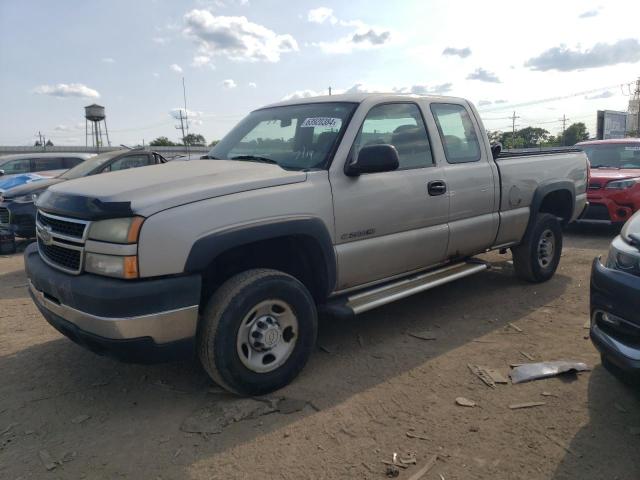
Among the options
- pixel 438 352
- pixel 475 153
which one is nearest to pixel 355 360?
pixel 438 352

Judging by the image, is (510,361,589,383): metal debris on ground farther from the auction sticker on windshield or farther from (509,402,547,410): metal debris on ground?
the auction sticker on windshield

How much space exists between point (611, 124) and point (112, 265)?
35.6 m

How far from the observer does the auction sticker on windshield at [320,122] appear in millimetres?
3868

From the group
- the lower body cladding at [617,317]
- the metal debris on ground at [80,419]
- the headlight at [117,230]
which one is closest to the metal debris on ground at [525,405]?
the lower body cladding at [617,317]

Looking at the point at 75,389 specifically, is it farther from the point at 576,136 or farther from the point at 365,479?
the point at 576,136

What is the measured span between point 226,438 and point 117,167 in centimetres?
676

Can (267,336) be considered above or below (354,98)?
below

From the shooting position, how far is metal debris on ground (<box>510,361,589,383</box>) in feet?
11.4

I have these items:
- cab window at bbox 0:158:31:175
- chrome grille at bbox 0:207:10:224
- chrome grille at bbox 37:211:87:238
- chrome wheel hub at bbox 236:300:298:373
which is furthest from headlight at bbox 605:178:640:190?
cab window at bbox 0:158:31:175

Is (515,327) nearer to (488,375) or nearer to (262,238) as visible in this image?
(488,375)

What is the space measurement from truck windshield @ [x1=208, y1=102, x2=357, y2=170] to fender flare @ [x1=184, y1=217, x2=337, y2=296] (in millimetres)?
514

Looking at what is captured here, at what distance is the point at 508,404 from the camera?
3.16m

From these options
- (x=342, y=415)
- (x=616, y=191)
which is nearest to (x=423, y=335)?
(x=342, y=415)

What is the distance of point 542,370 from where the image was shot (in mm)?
3553
